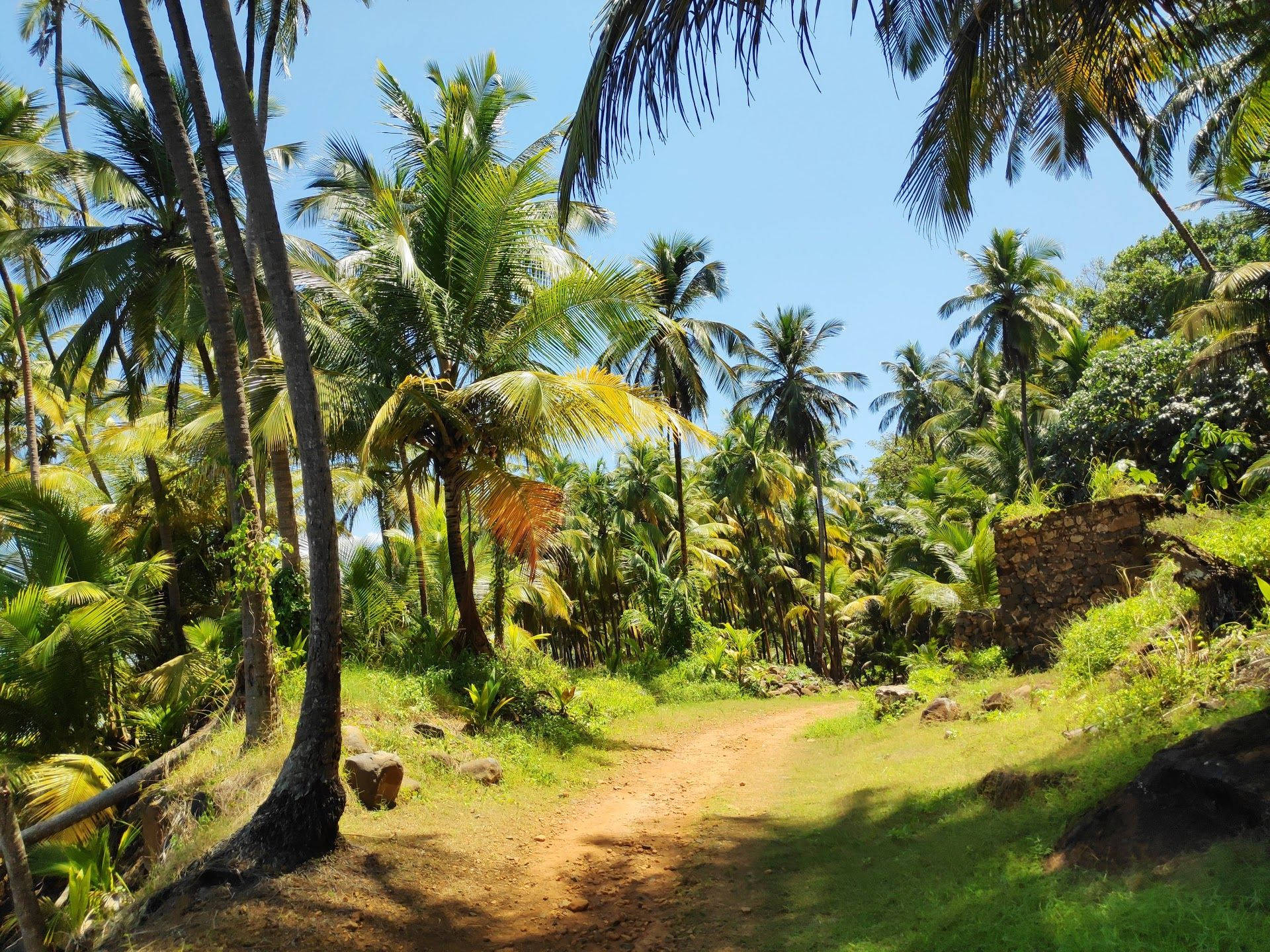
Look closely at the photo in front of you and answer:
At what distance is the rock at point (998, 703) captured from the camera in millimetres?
9148

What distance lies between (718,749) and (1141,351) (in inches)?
575

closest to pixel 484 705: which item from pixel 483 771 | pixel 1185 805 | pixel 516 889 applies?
pixel 483 771

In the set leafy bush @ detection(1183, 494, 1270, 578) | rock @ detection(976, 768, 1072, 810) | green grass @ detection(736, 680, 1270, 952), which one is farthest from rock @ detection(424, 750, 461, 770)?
leafy bush @ detection(1183, 494, 1270, 578)

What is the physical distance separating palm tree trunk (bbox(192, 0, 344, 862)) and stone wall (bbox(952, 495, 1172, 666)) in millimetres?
9035

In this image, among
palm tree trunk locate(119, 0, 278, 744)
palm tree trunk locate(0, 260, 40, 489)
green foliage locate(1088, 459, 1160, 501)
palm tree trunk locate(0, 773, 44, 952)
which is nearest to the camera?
palm tree trunk locate(0, 773, 44, 952)

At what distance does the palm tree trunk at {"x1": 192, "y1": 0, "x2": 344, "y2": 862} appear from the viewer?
5914 millimetres

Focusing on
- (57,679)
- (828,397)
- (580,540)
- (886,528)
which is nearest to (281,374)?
(57,679)

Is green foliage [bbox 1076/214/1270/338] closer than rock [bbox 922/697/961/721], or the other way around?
rock [bbox 922/697/961/721]

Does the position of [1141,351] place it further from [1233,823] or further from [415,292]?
[1233,823]

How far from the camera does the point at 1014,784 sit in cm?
625

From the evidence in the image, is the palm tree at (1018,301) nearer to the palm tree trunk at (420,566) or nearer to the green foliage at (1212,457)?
the green foliage at (1212,457)

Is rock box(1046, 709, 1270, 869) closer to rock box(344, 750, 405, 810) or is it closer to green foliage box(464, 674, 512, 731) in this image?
rock box(344, 750, 405, 810)

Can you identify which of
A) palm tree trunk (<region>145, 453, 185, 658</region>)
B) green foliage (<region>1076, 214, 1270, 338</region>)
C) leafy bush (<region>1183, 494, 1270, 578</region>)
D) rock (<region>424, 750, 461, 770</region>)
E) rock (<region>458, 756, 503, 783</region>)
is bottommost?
rock (<region>458, 756, 503, 783</region>)

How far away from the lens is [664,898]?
588 centimetres
